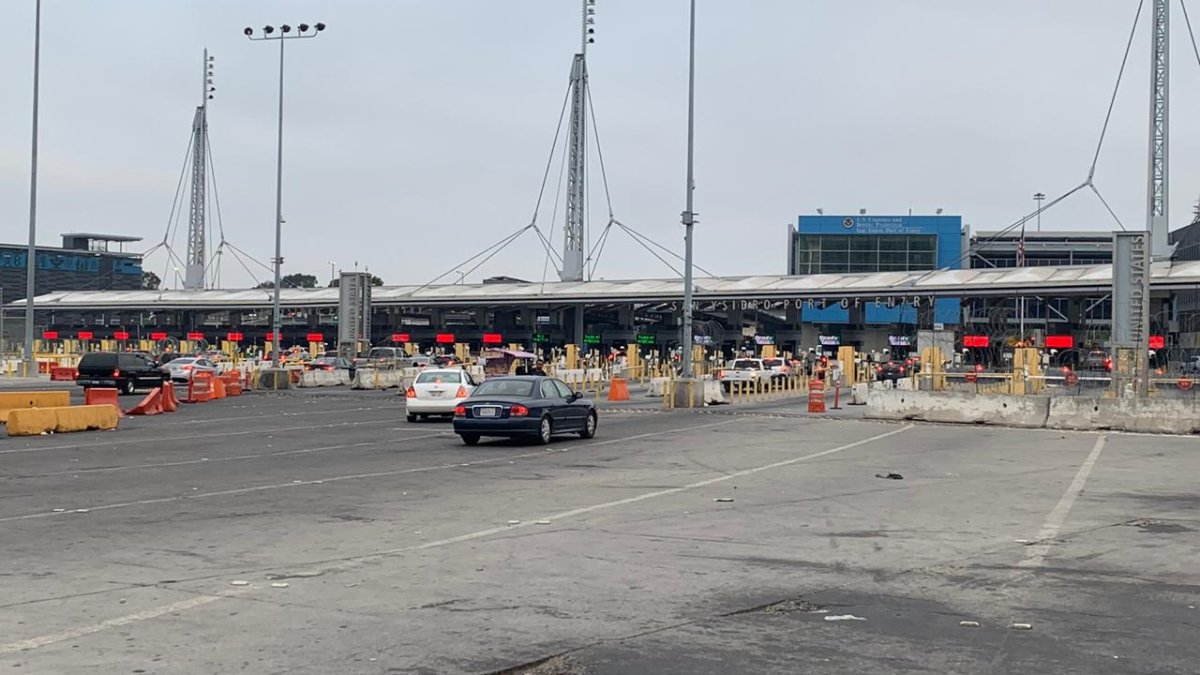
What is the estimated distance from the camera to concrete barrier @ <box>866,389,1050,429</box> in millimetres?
32406

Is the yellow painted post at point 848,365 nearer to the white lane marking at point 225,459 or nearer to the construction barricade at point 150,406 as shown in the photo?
the construction barricade at point 150,406

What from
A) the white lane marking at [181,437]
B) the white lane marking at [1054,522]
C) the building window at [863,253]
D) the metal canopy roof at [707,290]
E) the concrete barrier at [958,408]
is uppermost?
the building window at [863,253]

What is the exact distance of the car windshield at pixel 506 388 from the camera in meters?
25.5

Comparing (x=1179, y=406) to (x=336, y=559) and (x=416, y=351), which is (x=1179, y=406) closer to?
(x=336, y=559)

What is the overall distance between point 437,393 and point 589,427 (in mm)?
6295

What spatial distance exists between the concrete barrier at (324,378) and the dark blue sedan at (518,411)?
30838mm

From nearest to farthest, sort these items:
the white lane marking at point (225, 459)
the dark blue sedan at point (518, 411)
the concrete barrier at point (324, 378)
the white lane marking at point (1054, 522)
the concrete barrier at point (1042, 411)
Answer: the white lane marking at point (1054, 522), the white lane marking at point (225, 459), the dark blue sedan at point (518, 411), the concrete barrier at point (1042, 411), the concrete barrier at point (324, 378)

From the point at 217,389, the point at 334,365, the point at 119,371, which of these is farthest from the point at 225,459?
the point at 334,365

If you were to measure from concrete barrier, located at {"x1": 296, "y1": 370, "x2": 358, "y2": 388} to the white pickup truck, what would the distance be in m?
16.1

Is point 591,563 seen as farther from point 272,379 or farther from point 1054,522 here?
point 272,379

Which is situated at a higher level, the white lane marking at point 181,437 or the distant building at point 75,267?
the distant building at point 75,267

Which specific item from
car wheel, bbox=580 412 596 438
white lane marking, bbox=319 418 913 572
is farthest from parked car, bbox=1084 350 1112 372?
white lane marking, bbox=319 418 913 572

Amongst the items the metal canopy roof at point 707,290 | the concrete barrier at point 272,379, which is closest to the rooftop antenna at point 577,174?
the metal canopy roof at point 707,290

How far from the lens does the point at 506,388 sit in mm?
25672
